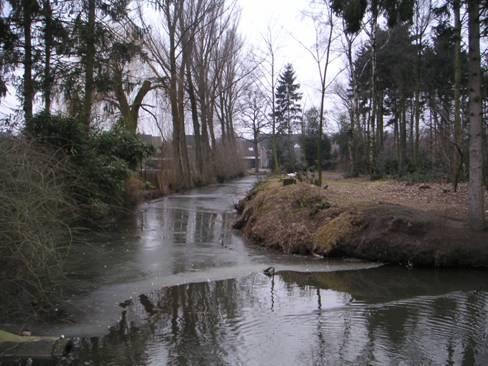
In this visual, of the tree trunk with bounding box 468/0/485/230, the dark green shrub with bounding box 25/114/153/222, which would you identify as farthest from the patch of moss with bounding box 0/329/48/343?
the tree trunk with bounding box 468/0/485/230

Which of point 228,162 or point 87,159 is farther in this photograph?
point 228,162

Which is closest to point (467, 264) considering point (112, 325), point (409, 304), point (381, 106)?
point (409, 304)

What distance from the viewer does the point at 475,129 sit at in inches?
370

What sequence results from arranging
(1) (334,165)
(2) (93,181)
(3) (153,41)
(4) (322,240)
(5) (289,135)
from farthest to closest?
1. (5) (289,135)
2. (1) (334,165)
3. (3) (153,41)
4. (2) (93,181)
5. (4) (322,240)

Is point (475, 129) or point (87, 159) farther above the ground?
point (475, 129)

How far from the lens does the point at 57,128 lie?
12.2 meters

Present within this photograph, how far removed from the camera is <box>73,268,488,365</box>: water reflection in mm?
4949

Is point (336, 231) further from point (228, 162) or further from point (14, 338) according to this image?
point (228, 162)

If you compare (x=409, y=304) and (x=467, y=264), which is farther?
(x=467, y=264)

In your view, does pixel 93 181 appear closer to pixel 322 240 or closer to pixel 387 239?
pixel 322 240

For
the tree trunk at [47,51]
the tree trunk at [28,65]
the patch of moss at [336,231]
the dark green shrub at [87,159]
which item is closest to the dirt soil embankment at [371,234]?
the patch of moss at [336,231]

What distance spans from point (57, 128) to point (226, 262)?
565cm

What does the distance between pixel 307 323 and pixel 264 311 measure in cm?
70

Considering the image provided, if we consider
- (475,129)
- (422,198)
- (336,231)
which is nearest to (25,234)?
(336,231)
